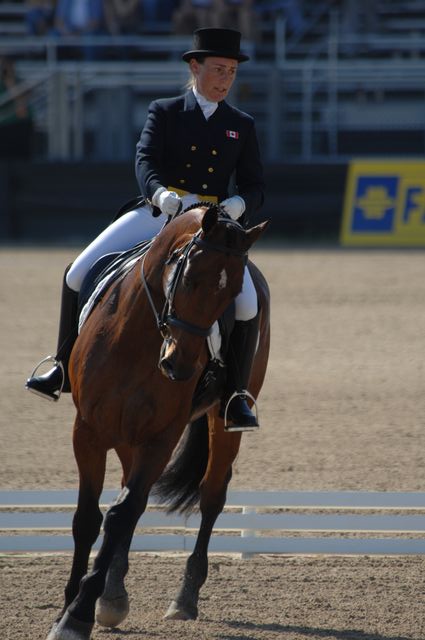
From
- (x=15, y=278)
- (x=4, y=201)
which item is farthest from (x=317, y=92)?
(x=15, y=278)

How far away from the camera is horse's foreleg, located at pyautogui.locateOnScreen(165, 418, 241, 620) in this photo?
475 cm

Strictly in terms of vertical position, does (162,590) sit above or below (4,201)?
above

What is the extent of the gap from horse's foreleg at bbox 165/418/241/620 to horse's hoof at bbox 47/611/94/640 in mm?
588

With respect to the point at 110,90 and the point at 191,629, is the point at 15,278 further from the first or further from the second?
the point at 191,629

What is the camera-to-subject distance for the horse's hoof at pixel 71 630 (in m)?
4.12

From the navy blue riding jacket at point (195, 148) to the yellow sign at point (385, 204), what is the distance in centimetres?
1322

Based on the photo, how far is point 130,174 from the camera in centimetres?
1833

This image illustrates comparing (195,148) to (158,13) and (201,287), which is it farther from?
(158,13)

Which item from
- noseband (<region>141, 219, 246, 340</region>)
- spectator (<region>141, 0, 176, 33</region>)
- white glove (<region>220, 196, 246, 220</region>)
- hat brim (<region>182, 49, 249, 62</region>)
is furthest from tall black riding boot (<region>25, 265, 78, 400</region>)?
spectator (<region>141, 0, 176, 33</region>)

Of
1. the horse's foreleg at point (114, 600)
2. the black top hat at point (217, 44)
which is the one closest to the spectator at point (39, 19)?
the black top hat at point (217, 44)

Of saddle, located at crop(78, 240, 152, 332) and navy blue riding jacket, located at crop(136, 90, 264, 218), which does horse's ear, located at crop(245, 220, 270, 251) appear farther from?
navy blue riding jacket, located at crop(136, 90, 264, 218)

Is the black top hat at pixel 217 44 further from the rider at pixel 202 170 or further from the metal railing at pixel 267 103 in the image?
the metal railing at pixel 267 103

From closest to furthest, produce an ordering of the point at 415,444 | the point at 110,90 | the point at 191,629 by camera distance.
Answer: the point at 191,629 < the point at 415,444 < the point at 110,90

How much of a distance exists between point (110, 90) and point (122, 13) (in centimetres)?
287
